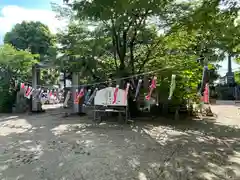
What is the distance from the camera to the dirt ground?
3874mm

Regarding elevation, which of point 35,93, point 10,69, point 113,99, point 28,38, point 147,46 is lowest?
point 113,99

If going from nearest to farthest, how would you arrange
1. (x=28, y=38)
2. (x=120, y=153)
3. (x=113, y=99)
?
(x=120, y=153), (x=113, y=99), (x=28, y=38)

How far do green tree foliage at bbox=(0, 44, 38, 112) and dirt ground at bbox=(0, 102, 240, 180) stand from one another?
4752mm

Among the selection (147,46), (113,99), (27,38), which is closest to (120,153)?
(113,99)

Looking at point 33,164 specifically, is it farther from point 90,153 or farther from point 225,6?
point 225,6

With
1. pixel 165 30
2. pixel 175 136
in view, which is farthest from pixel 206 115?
pixel 175 136

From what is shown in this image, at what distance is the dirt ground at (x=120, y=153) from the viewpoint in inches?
153

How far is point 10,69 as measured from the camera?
1253 centimetres

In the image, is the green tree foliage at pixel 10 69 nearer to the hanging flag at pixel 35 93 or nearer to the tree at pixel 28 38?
the hanging flag at pixel 35 93

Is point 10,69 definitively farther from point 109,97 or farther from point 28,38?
point 28,38

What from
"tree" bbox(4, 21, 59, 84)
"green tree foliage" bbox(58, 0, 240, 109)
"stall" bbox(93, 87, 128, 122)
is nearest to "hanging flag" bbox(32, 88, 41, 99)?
"green tree foliage" bbox(58, 0, 240, 109)

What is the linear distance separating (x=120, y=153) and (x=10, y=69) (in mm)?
9397

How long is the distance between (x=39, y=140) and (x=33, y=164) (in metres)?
1.98

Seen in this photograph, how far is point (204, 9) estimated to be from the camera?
18.2 ft
